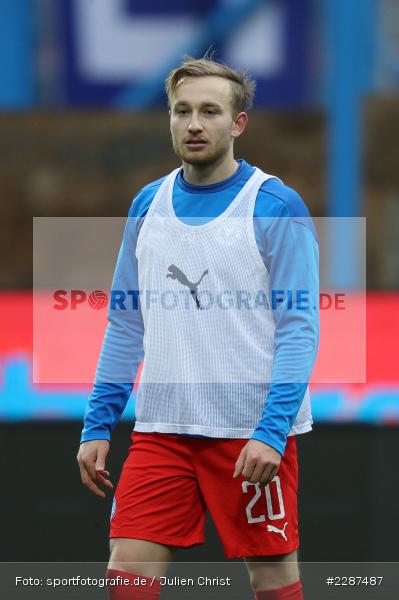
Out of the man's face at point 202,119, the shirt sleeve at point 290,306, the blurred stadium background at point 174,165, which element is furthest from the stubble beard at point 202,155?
the blurred stadium background at point 174,165

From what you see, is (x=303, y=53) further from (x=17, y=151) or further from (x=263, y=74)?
(x=17, y=151)

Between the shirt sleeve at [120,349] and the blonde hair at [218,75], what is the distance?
442 mm

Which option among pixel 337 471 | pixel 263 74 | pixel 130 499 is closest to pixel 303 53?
pixel 263 74

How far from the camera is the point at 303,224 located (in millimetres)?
3871

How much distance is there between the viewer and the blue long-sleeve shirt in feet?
12.4

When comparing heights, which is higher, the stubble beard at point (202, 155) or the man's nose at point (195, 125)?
the man's nose at point (195, 125)

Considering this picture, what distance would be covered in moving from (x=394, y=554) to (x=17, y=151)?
9.03 m

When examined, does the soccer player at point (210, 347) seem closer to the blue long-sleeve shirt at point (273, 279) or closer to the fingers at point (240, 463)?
the blue long-sleeve shirt at point (273, 279)

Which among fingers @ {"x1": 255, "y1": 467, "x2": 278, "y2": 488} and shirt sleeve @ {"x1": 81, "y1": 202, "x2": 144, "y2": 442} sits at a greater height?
shirt sleeve @ {"x1": 81, "y1": 202, "x2": 144, "y2": 442}

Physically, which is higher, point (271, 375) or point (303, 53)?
point (303, 53)

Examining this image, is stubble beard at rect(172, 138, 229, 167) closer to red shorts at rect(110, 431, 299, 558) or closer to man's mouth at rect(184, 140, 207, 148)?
man's mouth at rect(184, 140, 207, 148)

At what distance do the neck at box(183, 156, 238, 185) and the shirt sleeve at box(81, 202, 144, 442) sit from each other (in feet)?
0.79

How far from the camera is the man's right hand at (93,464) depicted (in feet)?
13.1

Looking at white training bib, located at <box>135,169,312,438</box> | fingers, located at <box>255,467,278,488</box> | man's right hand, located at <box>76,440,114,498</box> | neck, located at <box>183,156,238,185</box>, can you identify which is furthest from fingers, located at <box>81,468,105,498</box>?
neck, located at <box>183,156,238,185</box>
